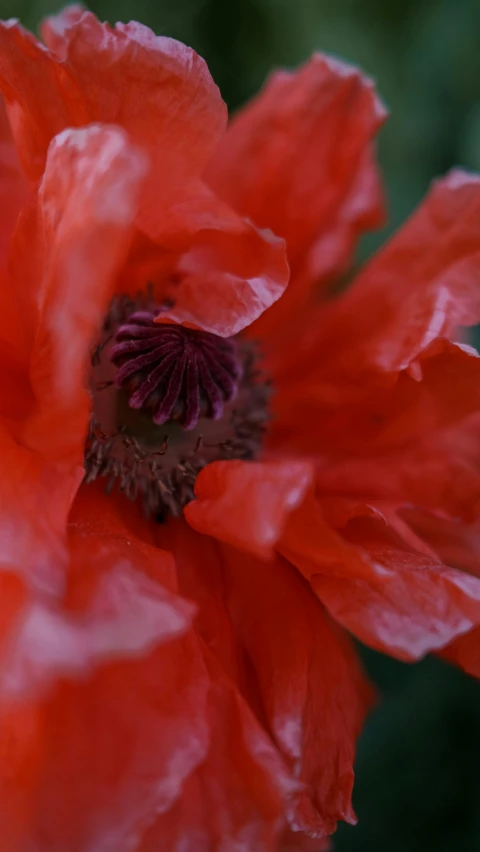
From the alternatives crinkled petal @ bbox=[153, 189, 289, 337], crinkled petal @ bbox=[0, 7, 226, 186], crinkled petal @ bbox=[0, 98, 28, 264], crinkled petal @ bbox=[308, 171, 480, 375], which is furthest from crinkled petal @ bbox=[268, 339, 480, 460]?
crinkled petal @ bbox=[0, 98, 28, 264]

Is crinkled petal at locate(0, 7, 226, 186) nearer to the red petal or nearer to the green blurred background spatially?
the red petal

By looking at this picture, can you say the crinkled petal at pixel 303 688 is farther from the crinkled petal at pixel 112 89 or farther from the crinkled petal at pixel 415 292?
the crinkled petal at pixel 112 89

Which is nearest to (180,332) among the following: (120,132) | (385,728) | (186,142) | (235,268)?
(235,268)

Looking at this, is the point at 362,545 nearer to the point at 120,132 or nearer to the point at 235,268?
the point at 235,268

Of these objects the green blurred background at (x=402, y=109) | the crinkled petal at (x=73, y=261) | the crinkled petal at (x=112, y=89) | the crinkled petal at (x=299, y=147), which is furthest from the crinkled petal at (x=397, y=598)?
the green blurred background at (x=402, y=109)

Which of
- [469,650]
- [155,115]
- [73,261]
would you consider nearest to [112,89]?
[155,115]

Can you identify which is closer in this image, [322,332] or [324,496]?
[324,496]
